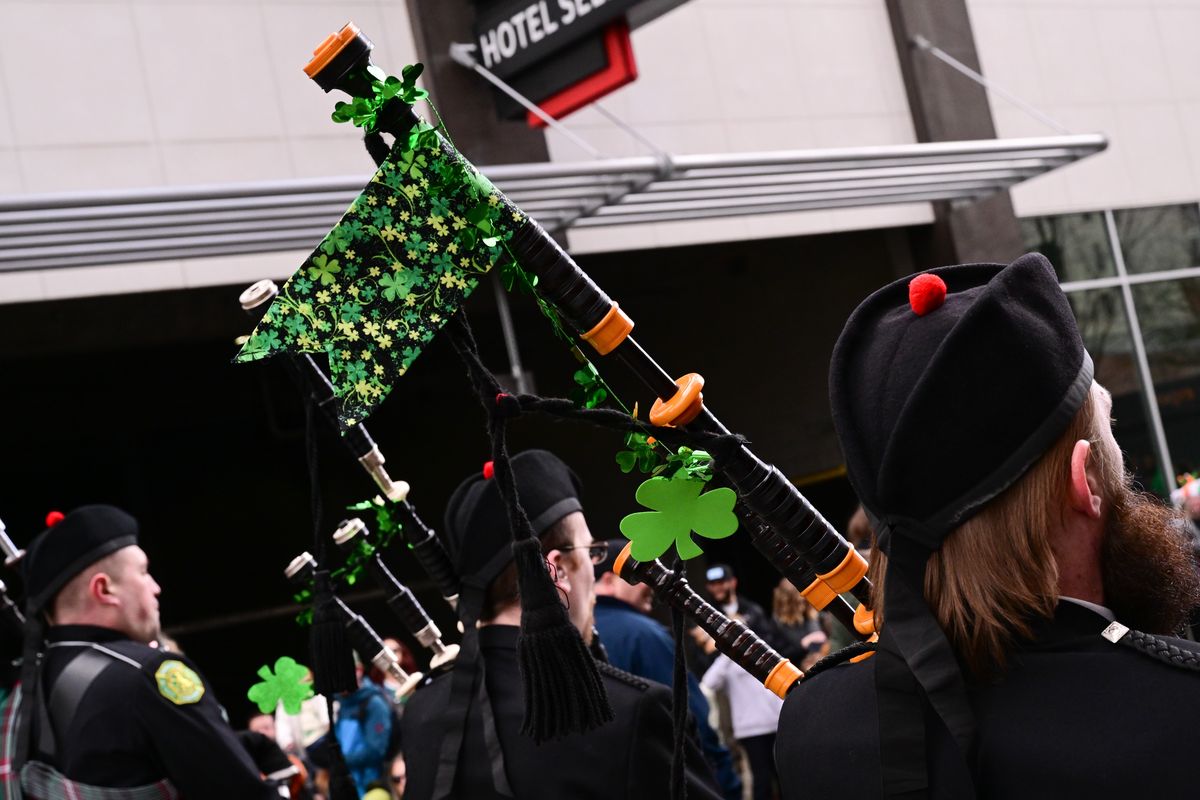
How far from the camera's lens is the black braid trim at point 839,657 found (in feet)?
5.99

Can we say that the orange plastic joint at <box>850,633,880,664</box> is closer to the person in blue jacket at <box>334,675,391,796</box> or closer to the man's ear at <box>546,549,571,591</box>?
the man's ear at <box>546,549,571,591</box>

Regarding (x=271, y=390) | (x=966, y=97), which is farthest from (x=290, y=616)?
(x=966, y=97)

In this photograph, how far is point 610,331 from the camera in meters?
1.79

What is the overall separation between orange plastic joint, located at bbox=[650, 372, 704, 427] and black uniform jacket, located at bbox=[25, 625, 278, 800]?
2627mm

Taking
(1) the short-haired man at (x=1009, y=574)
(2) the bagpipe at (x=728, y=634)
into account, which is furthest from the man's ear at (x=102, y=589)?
(1) the short-haired man at (x=1009, y=574)

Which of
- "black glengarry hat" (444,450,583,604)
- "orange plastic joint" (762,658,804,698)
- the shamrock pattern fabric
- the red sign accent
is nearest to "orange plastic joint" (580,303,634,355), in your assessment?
the shamrock pattern fabric

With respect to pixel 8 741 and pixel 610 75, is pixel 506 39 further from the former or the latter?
pixel 8 741

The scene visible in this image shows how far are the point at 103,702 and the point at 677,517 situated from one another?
2.62 m

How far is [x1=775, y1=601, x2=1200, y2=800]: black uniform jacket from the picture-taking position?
1.45 metres

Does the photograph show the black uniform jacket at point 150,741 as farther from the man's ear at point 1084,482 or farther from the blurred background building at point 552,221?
the blurred background building at point 552,221

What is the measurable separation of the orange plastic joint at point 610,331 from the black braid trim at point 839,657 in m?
0.51

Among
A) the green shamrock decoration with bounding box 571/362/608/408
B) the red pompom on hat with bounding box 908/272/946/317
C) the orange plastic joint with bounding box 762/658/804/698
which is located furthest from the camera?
the orange plastic joint with bounding box 762/658/804/698

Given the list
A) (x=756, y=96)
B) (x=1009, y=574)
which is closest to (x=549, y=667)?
(x=1009, y=574)

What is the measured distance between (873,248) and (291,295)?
39.4 ft
